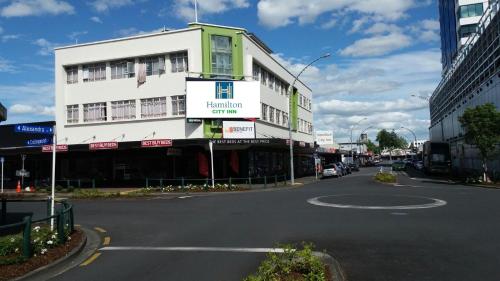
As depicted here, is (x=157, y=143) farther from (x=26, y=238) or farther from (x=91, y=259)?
(x=26, y=238)

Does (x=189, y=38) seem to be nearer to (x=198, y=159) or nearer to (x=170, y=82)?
(x=170, y=82)

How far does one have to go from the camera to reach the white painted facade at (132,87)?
3966 centimetres

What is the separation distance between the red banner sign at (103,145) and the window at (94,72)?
6.65 metres

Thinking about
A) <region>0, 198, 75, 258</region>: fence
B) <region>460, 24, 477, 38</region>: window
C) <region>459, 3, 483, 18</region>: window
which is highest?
<region>459, 3, 483, 18</region>: window

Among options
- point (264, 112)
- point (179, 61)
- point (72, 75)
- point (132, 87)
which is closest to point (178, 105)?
point (179, 61)

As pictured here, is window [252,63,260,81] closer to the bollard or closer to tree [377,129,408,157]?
the bollard

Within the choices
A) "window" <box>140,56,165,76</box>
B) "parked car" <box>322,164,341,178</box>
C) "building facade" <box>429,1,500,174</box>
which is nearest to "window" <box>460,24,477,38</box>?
"building facade" <box>429,1,500,174</box>

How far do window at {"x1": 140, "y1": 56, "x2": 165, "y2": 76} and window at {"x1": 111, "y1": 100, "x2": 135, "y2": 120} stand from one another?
9.64ft

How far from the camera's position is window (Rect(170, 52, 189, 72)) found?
132 feet

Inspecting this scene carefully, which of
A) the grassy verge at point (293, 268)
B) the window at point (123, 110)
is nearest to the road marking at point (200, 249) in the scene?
the grassy verge at point (293, 268)

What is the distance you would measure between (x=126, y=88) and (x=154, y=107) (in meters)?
3.19

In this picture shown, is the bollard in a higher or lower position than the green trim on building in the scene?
lower

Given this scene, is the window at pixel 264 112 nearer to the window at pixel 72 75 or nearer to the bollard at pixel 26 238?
the window at pixel 72 75

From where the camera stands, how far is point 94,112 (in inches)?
1698
